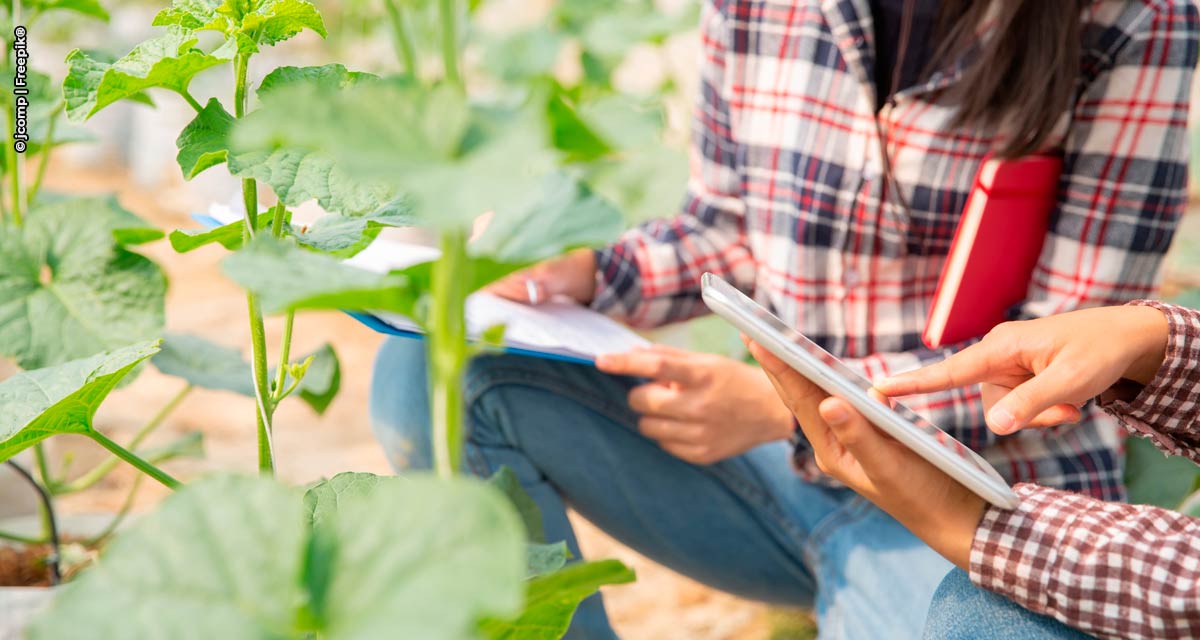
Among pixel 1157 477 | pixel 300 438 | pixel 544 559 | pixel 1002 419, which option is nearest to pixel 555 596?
pixel 544 559

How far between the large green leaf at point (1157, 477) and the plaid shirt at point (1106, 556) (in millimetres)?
425

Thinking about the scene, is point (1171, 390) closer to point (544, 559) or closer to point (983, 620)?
point (983, 620)

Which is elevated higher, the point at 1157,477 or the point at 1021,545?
the point at 1021,545

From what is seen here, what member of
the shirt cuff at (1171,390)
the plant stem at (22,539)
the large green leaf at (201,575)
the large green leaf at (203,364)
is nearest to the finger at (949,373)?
the shirt cuff at (1171,390)

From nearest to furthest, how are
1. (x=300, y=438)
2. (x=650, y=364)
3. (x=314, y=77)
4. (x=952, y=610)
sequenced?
1. (x=314, y=77)
2. (x=952, y=610)
3. (x=650, y=364)
4. (x=300, y=438)

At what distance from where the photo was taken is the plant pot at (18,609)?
2.24ft

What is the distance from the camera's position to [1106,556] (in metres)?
0.61

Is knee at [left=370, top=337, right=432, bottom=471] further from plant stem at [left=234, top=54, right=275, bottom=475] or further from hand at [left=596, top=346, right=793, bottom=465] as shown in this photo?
plant stem at [left=234, top=54, right=275, bottom=475]

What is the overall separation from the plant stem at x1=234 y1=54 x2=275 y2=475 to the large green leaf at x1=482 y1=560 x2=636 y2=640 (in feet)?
0.57

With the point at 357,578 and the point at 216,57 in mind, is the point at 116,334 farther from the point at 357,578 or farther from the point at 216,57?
the point at 357,578

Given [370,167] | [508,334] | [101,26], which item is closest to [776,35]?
[508,334]

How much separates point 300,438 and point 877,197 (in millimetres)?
1080

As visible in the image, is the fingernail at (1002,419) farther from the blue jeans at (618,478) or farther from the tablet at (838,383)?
the blue jeans at (618,478)

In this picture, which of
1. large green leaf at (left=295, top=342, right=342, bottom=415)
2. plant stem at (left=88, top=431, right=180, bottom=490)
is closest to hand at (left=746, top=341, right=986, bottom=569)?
plant stem at (left=88, top=431, right=180, bottom=490)
